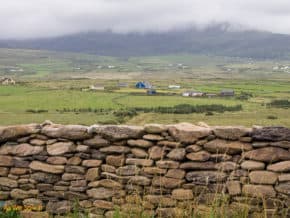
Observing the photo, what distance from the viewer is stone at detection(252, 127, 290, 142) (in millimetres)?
7340

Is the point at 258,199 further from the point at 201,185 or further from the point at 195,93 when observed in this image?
the point at 195,93

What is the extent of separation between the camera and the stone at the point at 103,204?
7.91m

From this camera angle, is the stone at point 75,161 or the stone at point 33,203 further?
the stone at point 33,203

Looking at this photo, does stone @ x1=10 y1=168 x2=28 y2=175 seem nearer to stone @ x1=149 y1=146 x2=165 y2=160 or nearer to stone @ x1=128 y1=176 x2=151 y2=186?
stone @ x1=128 y1=176 x2=151 y2=186

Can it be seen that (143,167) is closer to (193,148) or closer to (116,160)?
(116,160)

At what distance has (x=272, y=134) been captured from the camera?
290 inches

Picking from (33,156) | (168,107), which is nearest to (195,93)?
(168,107)

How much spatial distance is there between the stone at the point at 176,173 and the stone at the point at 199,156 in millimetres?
250

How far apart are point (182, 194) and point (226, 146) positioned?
0.98 metres

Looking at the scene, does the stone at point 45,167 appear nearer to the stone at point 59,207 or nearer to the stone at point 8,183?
the stone at point 8,183

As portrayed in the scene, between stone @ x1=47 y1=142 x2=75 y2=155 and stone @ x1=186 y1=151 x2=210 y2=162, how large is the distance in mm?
1910

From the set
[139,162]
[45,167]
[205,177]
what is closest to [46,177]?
[45,167]

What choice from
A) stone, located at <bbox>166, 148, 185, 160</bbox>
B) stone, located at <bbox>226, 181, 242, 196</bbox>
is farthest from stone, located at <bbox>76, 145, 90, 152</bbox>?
stone, located at <bbox>226, 181, 242, 196</bbox>

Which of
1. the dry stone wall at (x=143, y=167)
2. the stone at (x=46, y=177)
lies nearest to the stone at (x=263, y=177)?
the dry stone wall at (x=143, y=167)
